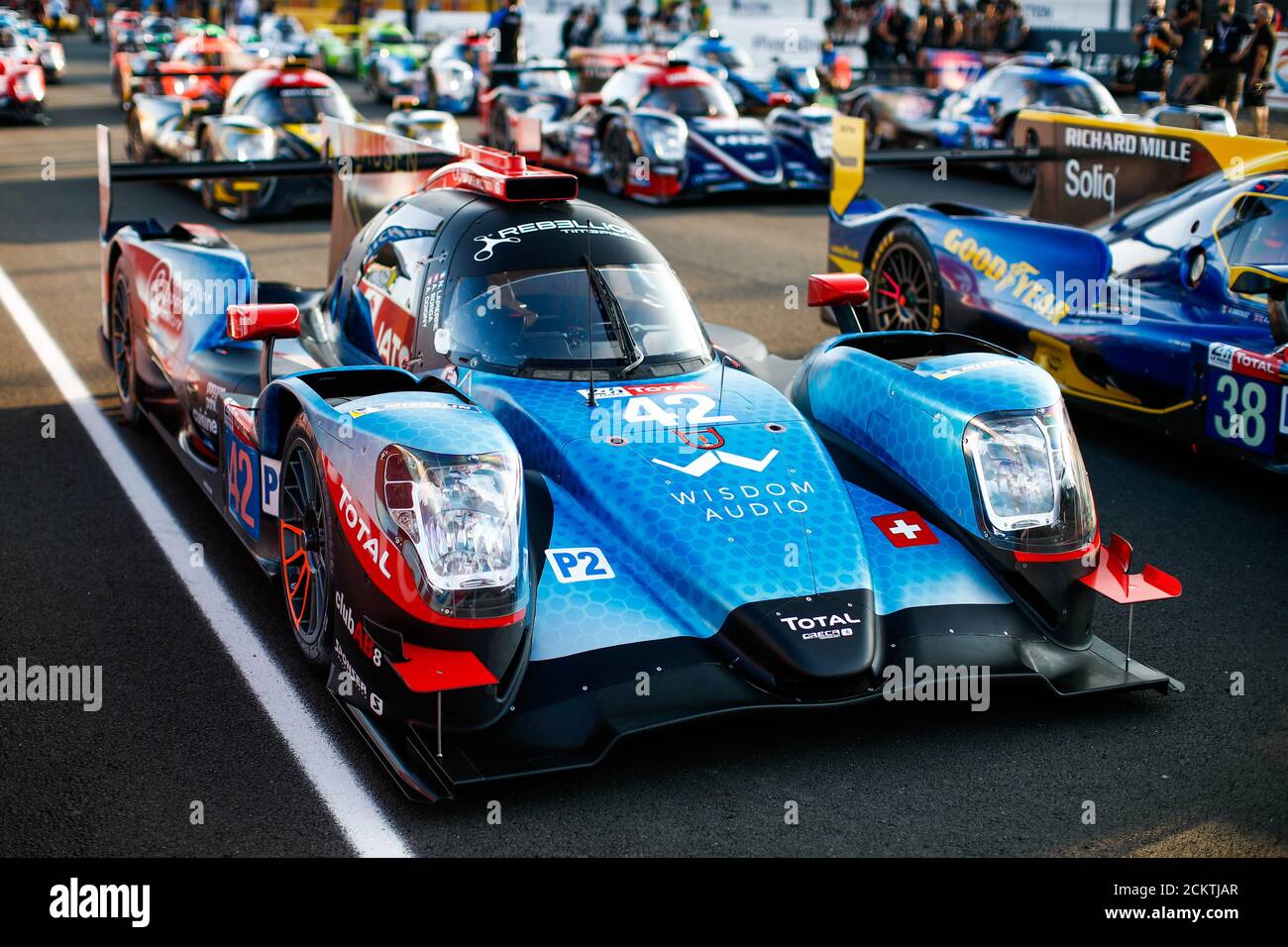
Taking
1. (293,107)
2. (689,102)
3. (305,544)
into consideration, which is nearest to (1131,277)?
(305,544)

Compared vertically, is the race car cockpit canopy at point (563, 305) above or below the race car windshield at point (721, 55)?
below

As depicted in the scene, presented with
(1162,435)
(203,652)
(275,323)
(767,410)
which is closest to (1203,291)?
(1162,435)

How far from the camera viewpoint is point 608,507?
4344 millimetres

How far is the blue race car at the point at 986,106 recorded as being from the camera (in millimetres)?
16297

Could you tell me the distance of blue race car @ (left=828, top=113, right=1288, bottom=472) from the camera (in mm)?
6258

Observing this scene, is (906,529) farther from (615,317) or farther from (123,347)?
(123,347)

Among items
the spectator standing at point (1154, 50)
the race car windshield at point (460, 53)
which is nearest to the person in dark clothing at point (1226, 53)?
the spectator standing at point (1154, 50)

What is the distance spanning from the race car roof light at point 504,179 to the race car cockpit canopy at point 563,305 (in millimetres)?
162

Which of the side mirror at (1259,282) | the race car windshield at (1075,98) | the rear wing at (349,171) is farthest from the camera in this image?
the race car windshield at (1075,98)

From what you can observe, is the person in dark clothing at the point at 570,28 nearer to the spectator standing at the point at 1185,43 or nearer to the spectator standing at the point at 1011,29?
the spectator standing at the point at 1011,29

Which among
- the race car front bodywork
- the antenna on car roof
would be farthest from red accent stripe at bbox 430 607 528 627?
the race car front bodywork

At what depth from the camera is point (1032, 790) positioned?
12.7 ft

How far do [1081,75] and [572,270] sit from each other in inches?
515

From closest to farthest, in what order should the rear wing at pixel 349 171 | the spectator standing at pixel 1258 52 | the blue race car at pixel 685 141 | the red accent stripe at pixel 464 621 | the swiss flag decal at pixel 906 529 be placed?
1. the red accent stripe at pixel 464 621
2. the swiss flag decal at pixel 906 529
3. the rear wing at pixel 349 171
4. the blue race car at pixel 685 141
5. the spectator standing at pixel 1258 52
